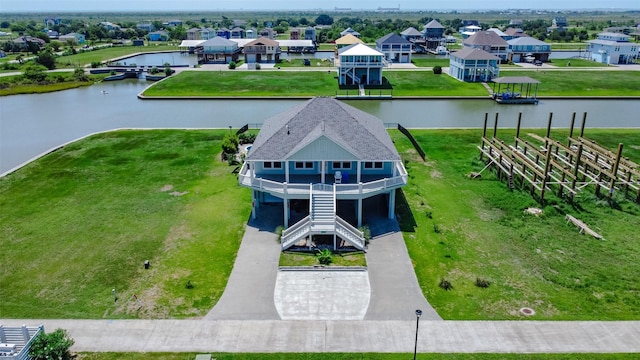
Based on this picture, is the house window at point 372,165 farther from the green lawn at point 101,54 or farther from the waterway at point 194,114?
the green lawn at point 101,54

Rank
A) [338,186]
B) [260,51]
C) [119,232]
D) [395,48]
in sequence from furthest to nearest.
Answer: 1. [260,51]
2. [395,48]
3. [119,232]
4. [338,186]

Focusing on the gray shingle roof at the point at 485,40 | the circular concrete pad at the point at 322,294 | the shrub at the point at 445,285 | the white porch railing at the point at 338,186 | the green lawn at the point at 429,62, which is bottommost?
the circular concrete pad at the point at 322,294

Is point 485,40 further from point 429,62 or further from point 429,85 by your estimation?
point 429,85

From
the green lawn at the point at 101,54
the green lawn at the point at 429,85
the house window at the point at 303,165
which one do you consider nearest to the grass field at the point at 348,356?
the house window at the point at 303,165

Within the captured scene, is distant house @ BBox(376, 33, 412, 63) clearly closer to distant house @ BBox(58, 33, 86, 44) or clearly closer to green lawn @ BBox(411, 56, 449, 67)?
green lawn @ BBox(411, 56, 449, 67)

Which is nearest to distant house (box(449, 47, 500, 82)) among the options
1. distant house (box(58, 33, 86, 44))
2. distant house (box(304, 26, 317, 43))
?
distant house (box(304, 26, 317, 43))

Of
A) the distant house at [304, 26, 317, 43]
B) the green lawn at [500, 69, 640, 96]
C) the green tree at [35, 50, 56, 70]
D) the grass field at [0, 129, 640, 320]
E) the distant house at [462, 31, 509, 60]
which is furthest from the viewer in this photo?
the distant house at [304, 26, 317, 43]

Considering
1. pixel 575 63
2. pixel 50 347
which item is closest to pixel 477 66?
pixel 575 63
